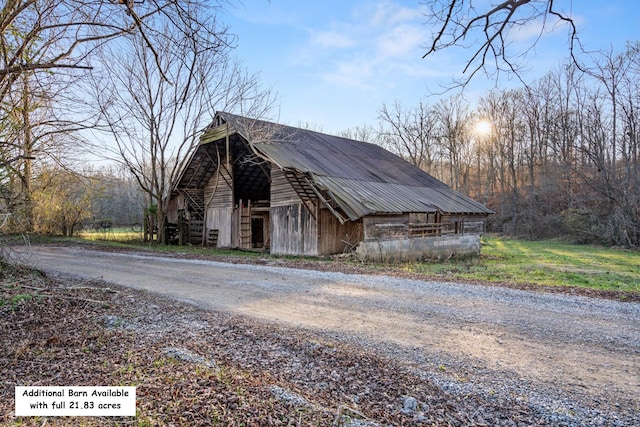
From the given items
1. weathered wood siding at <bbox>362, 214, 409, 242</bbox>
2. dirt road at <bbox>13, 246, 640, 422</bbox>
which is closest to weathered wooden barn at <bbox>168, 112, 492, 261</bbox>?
weathered wood siding at <bbox>362, 214, 409, 242</bbox>

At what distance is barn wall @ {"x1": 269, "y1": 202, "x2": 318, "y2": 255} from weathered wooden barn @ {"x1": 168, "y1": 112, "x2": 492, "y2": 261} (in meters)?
0.04

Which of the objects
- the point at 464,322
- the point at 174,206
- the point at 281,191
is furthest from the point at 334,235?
the point at 174,206

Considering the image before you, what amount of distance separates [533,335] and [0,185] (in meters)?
8.80

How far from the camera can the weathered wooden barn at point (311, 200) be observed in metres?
16.2

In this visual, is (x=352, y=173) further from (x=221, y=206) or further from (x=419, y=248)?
(x=221, y=206)

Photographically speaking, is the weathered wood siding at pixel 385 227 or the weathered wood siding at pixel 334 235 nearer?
the weathered wood siding at pixel 385 227

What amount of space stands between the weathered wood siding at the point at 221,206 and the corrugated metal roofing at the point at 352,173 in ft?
12.6

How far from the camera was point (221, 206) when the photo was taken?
2184cm

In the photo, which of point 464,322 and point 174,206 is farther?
point 174,206

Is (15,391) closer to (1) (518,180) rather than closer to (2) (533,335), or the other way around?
(2) (533,335)

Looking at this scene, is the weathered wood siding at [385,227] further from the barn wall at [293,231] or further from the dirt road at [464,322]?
the dirt road at [464,322]

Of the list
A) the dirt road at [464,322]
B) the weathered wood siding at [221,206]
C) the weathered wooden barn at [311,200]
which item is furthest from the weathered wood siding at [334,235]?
the weathered wood siding at [221,206]

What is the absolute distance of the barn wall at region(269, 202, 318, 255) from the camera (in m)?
16.7

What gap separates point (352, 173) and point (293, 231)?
A: 4167 millimetres
